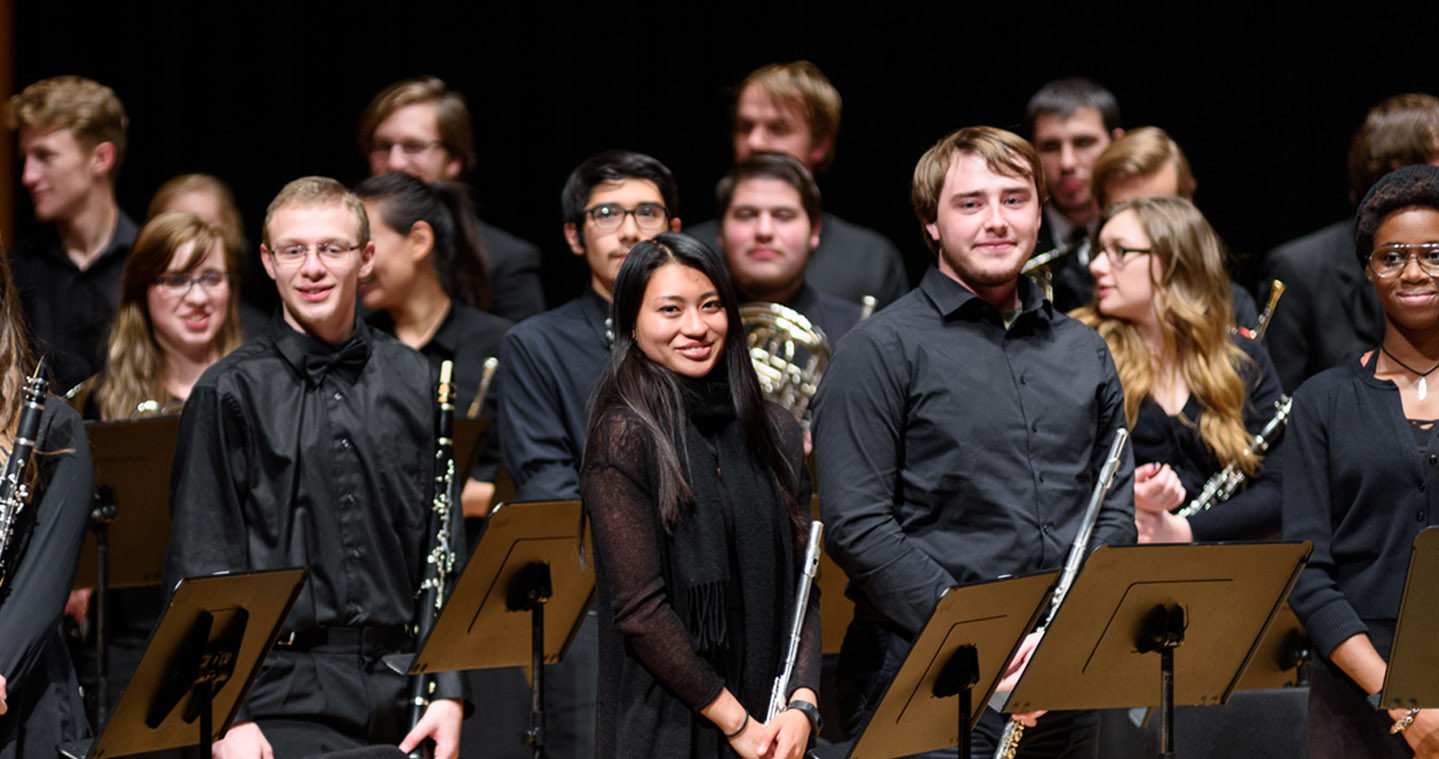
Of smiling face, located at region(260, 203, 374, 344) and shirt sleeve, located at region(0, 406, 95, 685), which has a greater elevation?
smiling face, located at region(260, 203, 374, 344)

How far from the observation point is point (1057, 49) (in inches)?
231

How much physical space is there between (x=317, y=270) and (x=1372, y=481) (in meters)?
→ 2.00

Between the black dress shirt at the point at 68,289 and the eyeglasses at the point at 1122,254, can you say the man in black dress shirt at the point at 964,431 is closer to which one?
the eyeglasses at the point at 1122,254

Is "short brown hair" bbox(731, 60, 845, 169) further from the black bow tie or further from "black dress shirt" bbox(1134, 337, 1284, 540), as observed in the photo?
the black bow tie

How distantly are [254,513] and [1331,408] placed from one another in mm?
2010

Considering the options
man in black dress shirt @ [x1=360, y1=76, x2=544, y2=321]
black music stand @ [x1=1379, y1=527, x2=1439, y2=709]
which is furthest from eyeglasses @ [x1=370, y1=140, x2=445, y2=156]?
black music stand @ [x1=1379, y1=527, x2=1439, y2=709]

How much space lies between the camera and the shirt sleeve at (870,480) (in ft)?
9.65

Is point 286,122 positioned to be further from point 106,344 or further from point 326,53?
point 106,344

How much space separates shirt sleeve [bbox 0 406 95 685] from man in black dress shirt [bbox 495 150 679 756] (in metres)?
1.15

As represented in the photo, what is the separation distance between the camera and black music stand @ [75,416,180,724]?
11.8 ft

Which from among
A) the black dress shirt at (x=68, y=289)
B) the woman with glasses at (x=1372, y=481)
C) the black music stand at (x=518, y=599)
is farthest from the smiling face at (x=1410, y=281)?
the black dress shirt at (x=68, y=289)

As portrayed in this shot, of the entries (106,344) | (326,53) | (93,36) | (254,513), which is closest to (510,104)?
(326,53)

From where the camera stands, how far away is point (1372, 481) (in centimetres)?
307

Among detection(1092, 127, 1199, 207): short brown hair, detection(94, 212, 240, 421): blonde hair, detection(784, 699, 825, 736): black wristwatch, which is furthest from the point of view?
detection(1092, 127, 1199, 207): short brown hair
